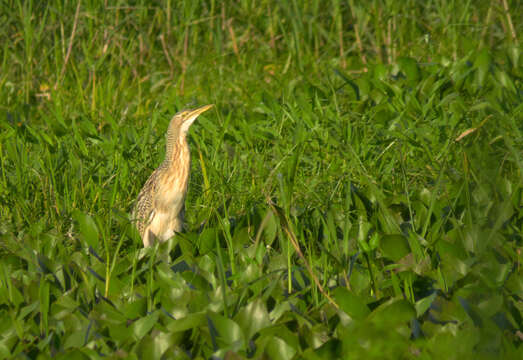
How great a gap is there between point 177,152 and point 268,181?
918 mm

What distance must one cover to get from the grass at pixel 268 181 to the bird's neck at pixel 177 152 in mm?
175

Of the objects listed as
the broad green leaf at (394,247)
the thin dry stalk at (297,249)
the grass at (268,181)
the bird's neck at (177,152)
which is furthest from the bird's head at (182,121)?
the broad green leaf at (394,247)

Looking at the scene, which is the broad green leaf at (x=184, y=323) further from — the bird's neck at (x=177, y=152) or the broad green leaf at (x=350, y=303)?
the bird's neck at (x=177, y=152)

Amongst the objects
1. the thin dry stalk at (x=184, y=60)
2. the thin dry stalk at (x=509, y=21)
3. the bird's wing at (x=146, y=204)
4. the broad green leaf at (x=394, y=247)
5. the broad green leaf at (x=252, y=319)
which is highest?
the broad green leaf at (x=252, y=319)

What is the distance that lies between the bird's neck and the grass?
17 cm

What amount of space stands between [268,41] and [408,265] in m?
3.96

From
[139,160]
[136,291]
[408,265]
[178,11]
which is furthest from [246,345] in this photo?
[178,11]

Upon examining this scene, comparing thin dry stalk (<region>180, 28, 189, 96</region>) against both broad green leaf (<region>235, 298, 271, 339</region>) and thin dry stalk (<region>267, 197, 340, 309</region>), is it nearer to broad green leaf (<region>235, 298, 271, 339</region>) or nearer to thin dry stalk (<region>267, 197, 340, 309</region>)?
thin dry stalk (<region>267, 197, 340, 309</region>)

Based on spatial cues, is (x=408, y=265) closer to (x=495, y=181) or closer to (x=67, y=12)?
(x=495, y=181)

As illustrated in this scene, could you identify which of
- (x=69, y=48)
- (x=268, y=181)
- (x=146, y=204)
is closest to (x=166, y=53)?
(x=69, y=48)

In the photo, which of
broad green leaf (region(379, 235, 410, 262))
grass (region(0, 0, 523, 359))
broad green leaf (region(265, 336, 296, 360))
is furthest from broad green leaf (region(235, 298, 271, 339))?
broad green leaf (region(379, 235, 410, 262))

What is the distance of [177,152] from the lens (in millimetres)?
4301

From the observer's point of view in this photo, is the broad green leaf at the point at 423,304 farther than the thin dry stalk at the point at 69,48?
No

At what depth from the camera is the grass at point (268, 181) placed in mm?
2781
